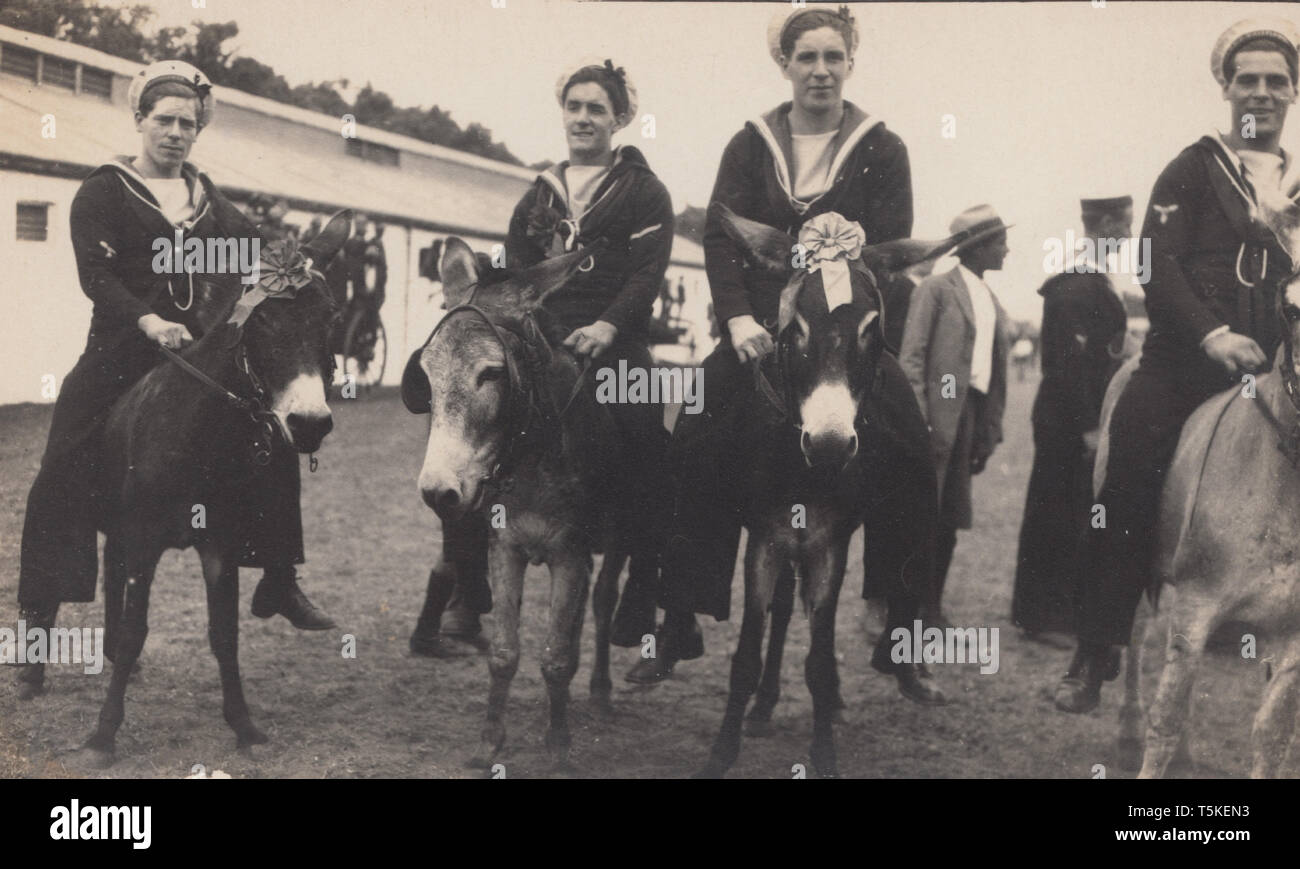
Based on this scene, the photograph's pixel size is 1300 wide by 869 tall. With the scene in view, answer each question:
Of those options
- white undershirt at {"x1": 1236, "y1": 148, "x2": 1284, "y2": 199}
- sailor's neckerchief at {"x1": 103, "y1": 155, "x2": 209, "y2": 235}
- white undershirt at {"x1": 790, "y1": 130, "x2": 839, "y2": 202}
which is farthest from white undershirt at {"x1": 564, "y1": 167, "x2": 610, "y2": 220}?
white undershirt at {"x1": 1236, "y1": 148, "x2": 1284, "y2": 199}

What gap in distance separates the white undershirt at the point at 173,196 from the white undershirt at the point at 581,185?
155 cm

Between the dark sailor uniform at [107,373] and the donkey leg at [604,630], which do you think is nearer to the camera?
the dark sailor uniform at [107,373]

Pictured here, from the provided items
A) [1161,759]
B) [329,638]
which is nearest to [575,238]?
[329,638]

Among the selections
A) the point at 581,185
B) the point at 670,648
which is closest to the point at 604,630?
the point at 670,648

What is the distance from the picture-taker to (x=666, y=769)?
4.74 metres

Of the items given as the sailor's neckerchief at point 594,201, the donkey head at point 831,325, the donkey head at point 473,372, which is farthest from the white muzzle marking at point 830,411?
the sailor's neckerchief at point 594,201

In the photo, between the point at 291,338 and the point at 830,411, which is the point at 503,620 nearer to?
the point at 291,338

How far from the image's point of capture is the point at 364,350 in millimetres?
5590

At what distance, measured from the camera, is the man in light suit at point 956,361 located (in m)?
5.29

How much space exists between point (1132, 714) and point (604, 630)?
7.56 ft

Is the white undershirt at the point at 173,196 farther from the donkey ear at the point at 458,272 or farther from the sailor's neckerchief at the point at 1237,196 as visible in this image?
the sailor's neckerchief at the point at 1237,196

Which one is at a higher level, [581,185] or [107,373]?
[581,185]

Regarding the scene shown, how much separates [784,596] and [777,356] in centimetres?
105

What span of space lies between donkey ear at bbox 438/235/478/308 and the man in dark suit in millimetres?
2595
